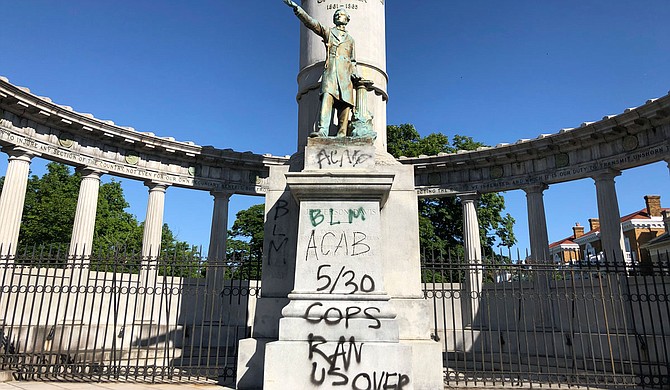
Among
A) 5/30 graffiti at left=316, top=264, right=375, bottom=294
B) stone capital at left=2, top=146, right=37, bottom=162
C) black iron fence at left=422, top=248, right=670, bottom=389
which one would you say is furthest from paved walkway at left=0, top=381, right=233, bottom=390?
stone capital at left=2, top=146, right=37, bottom=162

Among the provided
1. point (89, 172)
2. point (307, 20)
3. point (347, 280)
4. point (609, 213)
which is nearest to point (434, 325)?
point (609, 213)

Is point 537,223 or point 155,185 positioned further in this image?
point 155,185

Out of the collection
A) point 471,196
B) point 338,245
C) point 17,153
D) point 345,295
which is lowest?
point 345,295

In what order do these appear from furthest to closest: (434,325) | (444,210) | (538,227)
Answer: (444,210) < (538,227) < (434,325)

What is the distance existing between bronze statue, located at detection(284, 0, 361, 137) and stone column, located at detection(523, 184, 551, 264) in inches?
640

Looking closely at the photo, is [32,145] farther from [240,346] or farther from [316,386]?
[316,386]

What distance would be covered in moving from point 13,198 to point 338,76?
18284 mm

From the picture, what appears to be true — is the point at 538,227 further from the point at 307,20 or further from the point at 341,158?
the point at 307,20

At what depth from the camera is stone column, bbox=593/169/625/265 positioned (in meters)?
20.5

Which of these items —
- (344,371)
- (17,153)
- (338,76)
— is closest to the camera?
(344,371)

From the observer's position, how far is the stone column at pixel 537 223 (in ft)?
74.9

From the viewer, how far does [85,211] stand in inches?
894

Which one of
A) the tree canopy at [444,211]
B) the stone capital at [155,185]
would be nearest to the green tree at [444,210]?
the tree canopy at [444,211]

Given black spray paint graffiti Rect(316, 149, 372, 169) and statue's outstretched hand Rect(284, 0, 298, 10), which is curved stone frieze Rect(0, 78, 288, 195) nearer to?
statue's outstretched hand Rect(284, 0, 298, 10)
